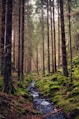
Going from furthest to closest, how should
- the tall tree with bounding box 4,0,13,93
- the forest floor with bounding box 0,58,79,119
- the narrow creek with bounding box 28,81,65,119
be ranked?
1. the tall tree with bounding box 4,0,13,93
2. the narrow creek with bounding box 28,81,65,119
3. the forest floor with bounding box 0,58,79,119

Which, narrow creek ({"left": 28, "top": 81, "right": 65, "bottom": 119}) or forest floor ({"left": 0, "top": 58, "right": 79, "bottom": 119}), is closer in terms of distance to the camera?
forest floor ({"left": 0, "top": 58, "right": 79, "bottom": 119})

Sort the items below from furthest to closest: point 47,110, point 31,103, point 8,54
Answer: point 31,103 → point 47,110 → point 8,54

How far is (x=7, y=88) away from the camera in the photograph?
12.8 m

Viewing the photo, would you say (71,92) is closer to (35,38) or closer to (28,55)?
(28,55)

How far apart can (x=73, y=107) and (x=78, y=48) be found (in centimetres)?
2454

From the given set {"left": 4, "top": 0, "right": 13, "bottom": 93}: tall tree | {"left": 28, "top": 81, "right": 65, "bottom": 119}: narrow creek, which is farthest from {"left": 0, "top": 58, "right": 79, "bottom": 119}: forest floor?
{"left": 4, "top": 0, "right": 13, "bottom": 93}: tall tree

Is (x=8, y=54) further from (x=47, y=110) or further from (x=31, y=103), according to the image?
(x=47, y=110)

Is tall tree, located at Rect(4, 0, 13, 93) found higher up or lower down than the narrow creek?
higher up

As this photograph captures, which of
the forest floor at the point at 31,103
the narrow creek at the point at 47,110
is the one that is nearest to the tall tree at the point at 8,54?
the forest floor at the point at 31,103

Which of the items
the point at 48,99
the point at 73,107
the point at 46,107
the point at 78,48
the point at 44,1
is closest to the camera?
the point at 73,107

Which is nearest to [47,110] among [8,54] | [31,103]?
[31,103]

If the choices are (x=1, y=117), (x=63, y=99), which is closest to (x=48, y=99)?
(x=63, y=99)

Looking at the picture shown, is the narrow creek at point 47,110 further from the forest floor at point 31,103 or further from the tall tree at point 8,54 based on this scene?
the tall tree at point 8,54

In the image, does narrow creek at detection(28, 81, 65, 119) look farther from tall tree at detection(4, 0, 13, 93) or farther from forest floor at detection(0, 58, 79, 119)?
tall tree at detection(4, 0, 13, 93)
